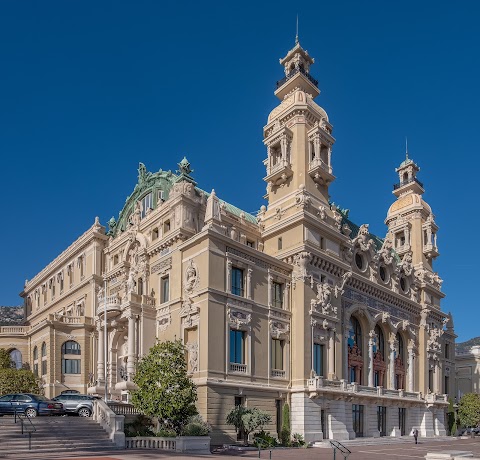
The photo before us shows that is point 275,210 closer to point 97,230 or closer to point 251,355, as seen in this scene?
point 251,355

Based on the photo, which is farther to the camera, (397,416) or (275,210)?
(397,416)

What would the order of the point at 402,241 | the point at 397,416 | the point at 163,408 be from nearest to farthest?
the point at 163,408
the point at 397,416
the point at 402,241

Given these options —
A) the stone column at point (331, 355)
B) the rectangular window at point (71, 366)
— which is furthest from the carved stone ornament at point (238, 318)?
the rectangular window at point (71, 366)

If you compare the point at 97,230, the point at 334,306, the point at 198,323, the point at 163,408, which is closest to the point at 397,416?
the point at 334,306

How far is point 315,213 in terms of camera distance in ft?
165

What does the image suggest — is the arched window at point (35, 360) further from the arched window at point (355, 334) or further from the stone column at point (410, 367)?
the stone column at point (410, 367)

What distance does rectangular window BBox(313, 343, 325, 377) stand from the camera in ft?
153

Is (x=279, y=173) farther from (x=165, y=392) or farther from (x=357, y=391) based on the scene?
(x=165, y=392)

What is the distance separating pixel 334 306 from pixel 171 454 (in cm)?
2453

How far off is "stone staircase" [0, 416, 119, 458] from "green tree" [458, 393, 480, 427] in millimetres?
56001

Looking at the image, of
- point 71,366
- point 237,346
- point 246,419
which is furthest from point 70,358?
point 246,419

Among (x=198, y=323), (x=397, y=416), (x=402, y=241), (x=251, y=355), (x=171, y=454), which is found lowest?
(x=397, y=416)

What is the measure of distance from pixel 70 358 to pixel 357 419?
28.2 meters

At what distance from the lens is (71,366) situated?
55.3m
